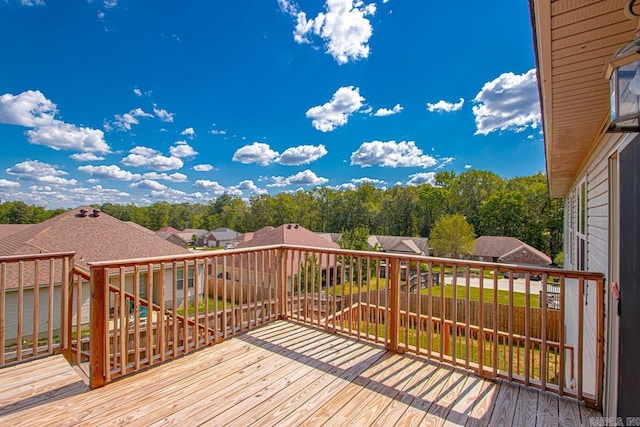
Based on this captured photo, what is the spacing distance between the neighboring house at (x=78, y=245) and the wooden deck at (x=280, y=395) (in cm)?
536

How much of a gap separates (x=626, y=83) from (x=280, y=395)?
106 inches

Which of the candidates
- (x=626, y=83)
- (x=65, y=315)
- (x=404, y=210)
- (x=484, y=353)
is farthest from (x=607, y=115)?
(x=404, y=210)

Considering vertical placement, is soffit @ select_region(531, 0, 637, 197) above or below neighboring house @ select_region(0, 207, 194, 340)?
above

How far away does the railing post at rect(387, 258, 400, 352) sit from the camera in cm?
303

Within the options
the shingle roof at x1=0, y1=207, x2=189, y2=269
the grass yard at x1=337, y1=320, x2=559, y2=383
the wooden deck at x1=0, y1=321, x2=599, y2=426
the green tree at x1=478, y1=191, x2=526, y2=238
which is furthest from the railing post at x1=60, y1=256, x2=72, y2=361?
the green tree at x1=478, y1=191, x2=526, y2=238

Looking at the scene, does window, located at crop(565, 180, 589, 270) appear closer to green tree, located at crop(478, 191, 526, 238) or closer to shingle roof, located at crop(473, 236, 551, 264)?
shingle roof, located at crop(473, 236, 551, 264)

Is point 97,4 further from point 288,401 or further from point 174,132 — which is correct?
point 174,132

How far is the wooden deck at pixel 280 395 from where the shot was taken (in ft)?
6.63

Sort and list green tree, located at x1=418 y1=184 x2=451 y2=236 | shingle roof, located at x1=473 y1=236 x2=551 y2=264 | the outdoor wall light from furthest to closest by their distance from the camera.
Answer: green tree, located at x1=418 y1=184 x2=451 y2=236 → shingle roof, located at x1=473 y1=236 x2=551 y2=264 → the outdoor wall light

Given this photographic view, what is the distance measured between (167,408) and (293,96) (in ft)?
71.9

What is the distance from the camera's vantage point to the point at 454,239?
25.9m

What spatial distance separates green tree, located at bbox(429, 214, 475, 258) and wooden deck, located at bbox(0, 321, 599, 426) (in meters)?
25.4

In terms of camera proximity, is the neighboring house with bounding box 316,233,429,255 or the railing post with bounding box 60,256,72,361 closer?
the railing post with bounding box 60,256,72,361

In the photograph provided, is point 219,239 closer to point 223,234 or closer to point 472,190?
point 223,234
